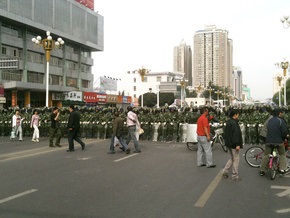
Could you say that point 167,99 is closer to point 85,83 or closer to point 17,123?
point 85,83

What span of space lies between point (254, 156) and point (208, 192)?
3.43 meters

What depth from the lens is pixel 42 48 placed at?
2095 inches

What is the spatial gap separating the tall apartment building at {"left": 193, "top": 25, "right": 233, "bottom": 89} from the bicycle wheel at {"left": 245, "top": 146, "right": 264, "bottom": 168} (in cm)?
11154

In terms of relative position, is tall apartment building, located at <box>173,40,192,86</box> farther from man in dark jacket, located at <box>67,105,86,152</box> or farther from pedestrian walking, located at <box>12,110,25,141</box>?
man in dark jacket, located at <box>67,105,86,152</box>

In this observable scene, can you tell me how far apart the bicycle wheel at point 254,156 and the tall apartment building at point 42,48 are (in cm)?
3480

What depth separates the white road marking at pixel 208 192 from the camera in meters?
5.75

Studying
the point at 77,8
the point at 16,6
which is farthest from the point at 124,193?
the point at 77,8

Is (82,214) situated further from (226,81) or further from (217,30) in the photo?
(226,81)

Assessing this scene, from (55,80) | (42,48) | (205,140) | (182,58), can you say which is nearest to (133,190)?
(205,140)

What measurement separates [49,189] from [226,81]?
13652 centimetres

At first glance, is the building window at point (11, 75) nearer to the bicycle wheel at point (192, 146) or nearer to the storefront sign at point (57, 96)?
the storefront sign at point (57, 96)

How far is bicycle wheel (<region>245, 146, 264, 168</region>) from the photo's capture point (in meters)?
9.24

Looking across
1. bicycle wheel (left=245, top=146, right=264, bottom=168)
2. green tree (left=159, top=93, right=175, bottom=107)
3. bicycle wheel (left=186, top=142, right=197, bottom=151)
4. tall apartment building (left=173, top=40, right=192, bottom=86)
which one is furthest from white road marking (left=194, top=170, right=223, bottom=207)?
tall apartment building (left=173, top=40, right=192, bottom=86)

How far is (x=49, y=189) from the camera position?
6.76 meters
